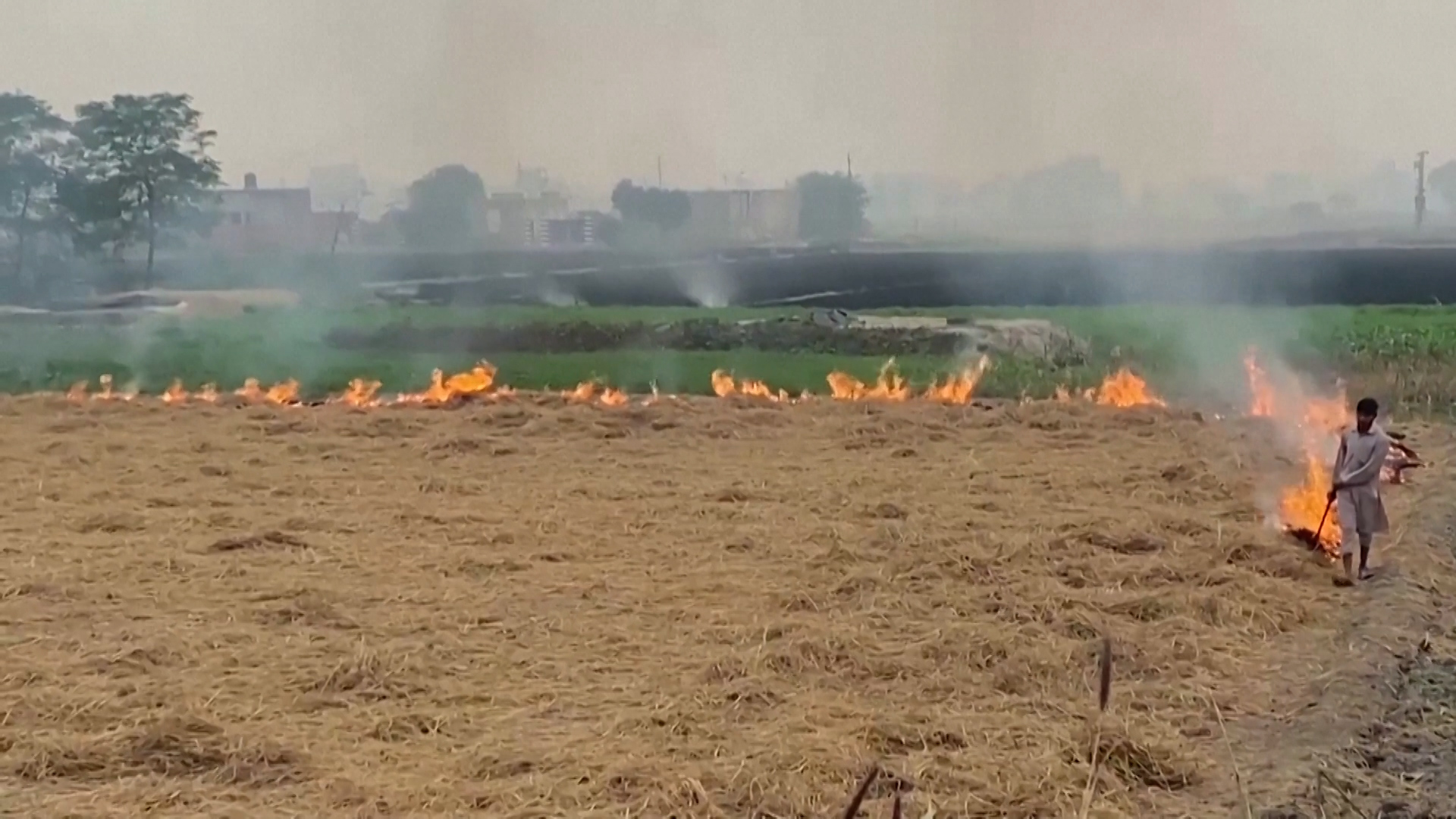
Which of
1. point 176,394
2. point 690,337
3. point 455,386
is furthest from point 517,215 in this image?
point 176,394

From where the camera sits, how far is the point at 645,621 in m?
6.07

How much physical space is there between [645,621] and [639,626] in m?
0.08

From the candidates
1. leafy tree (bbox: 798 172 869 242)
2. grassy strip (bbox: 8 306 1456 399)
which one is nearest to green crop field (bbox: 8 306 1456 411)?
grassy strip (bbox: 8 306 1456 399)

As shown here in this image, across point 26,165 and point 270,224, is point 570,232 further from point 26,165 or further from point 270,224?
point 26,165

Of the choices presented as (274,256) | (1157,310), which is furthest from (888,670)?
(274,256)

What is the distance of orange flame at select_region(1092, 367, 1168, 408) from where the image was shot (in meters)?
12.7

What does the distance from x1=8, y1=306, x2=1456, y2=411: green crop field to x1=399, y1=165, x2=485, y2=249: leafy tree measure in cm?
82

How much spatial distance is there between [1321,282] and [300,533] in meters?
11.9

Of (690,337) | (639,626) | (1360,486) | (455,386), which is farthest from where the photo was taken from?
(690,337)

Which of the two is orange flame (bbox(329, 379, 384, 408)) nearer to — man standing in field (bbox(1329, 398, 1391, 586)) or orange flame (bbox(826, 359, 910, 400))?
orange flame (bbox(826, 359, 910, 400))

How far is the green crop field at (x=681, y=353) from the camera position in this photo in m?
13.9

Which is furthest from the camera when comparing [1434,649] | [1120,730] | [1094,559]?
[1094,559]

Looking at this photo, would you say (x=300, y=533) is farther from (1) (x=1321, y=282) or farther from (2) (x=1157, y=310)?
(1) (x=1321, y=282)

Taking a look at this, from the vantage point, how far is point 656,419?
11742 millimetres
